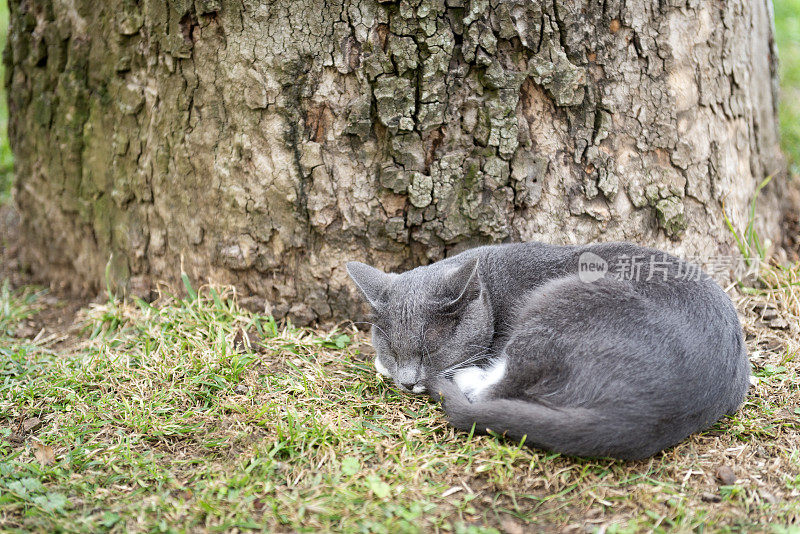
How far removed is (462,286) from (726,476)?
1308 mm

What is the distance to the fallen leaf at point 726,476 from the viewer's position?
2.54m

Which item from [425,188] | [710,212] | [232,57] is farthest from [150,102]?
[710,212]

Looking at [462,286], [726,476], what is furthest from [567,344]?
[726,476]

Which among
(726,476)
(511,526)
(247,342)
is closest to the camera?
(511,526)

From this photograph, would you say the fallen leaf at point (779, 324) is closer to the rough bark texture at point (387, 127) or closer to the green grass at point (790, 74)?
the rough bark texture at point (387, 127)

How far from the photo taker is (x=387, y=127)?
3.38m

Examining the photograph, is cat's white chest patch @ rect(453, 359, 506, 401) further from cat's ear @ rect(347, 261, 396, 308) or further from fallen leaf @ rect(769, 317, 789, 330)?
fallen leaf @ rect(769, 317, 789, 330)

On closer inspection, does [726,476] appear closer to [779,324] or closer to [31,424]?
[779,324]

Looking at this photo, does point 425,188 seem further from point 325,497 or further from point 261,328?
point 325,497

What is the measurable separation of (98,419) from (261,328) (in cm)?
103

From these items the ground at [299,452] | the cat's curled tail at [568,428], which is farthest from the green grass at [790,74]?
the cat's curled tail at [568,428]

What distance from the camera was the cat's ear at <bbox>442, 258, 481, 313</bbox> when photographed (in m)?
2.97

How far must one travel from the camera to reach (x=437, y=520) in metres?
2.29

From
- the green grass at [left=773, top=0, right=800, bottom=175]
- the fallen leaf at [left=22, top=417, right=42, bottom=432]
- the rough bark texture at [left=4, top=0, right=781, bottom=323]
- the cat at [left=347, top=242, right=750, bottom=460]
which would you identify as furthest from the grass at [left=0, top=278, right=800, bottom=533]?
the green grass at [left=773, top=0, right=800, bottom=175]
